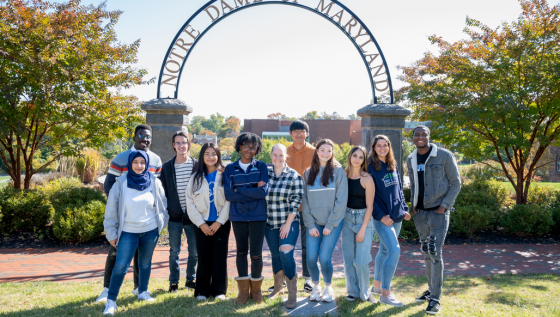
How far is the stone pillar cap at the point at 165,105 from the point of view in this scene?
5617 mm

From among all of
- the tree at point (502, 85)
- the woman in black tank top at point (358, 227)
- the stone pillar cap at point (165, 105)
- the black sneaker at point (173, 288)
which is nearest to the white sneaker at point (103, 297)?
the black sneaker at point (173, 288)

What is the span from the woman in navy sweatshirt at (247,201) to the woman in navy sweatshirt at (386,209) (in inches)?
42.2

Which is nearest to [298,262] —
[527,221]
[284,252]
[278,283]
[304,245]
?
[304,245]

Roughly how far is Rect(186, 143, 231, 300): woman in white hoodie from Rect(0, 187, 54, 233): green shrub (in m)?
4.06

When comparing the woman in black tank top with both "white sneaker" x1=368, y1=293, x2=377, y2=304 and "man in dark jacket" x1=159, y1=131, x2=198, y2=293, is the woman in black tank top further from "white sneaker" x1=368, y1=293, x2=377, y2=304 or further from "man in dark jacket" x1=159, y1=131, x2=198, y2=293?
"man in dark jacket" x1=159, y1=131, x2=198, y2=293

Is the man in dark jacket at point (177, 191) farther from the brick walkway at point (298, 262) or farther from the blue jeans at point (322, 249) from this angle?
the blue jeans at point (322, 249)

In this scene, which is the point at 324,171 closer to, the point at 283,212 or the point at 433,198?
the point at 283,212

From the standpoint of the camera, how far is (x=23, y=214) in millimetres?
6156

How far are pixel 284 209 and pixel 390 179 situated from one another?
1055 mm

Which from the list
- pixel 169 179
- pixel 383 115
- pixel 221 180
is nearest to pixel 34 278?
pixel 169 179

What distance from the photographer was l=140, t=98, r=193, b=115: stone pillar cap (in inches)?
221

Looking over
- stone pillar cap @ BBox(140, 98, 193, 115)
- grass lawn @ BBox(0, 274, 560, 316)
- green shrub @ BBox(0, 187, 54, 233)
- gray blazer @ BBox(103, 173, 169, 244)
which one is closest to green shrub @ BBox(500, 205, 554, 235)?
grass lawn @ BBox(0, 274, 560, 316)

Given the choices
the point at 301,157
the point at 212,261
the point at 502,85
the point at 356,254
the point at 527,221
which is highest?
the point at 502,85

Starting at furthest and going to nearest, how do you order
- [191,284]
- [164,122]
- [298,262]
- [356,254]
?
1. [164,122]
2. [298,262]
3. [191,284]
4. [356,254]
